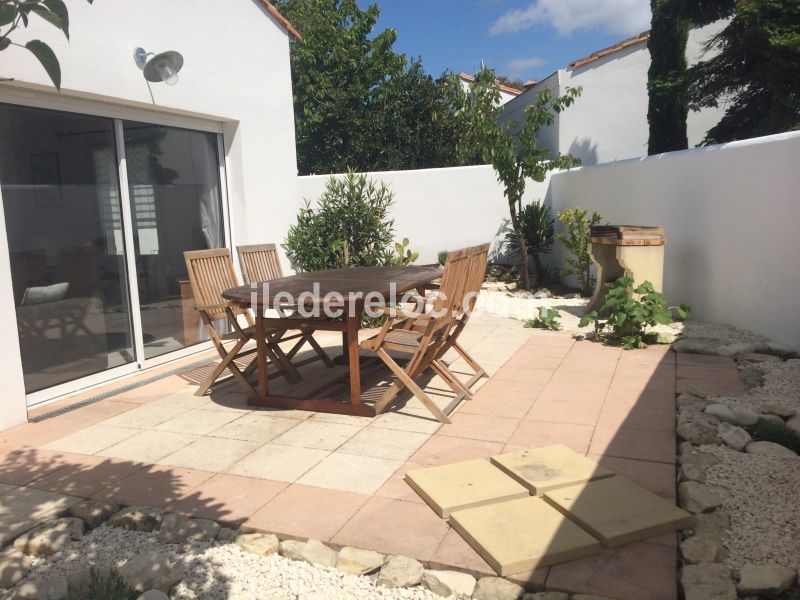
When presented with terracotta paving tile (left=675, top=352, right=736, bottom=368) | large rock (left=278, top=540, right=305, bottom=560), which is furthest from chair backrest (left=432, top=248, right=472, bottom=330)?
terracotta paving tile (left=675, top=352, right=736, bottom=368)

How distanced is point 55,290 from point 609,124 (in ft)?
37.6

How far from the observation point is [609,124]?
13273 mm

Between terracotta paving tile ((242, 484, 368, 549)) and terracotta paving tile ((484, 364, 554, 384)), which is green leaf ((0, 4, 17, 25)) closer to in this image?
terracotta paving tile ((242, 484, 368, 549))

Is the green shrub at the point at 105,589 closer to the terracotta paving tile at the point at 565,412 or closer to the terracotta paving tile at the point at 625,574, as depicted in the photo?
the terracotta paving tile at the point at 625,574

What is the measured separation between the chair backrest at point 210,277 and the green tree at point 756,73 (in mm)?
7524

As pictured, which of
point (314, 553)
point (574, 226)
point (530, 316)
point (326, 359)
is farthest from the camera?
point (574, 226)

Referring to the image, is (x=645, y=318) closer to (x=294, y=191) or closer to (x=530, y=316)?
(x=530, y=316)

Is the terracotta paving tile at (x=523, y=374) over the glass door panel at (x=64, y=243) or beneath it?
beneath

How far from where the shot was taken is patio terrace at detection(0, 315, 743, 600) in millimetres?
2744

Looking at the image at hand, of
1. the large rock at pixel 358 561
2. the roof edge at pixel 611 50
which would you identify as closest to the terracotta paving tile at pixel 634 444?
the large rock at pixel 358 561

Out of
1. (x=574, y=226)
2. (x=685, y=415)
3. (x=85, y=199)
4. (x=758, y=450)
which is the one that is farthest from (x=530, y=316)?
(x=85, y=199)

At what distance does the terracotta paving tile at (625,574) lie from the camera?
2.34 meters

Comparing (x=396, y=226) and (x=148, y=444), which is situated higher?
(x=396, y=226)

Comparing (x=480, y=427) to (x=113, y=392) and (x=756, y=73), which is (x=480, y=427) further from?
(x=756, y=73)
